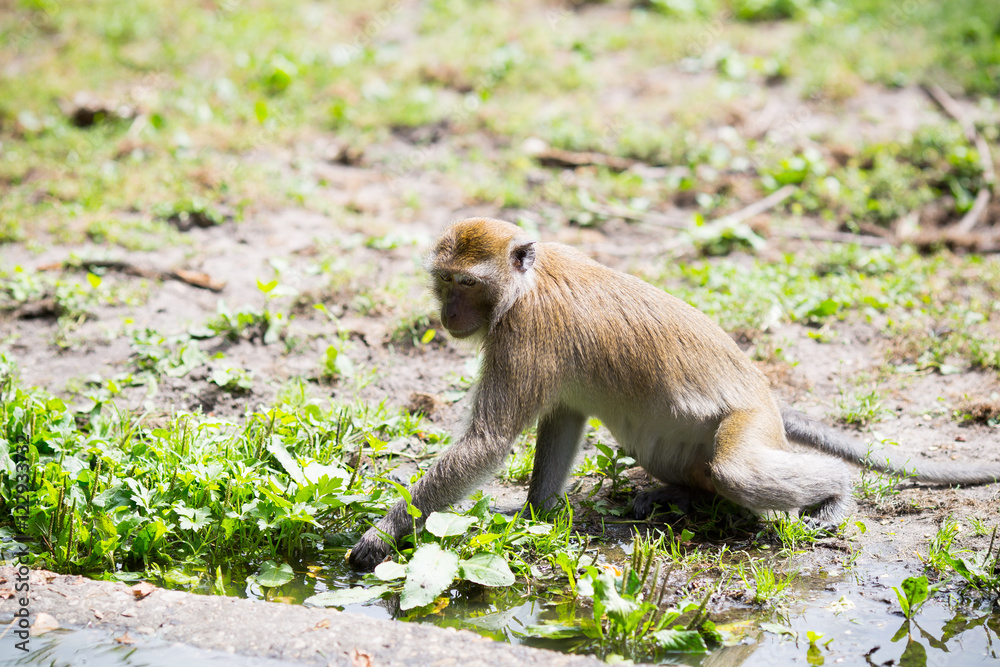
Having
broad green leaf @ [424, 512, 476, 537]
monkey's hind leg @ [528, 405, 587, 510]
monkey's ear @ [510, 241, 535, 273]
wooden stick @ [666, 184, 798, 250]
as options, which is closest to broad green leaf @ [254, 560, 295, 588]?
broad green leaf @ [424, 512, 476, 537]

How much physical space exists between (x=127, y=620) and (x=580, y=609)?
1.90 metres

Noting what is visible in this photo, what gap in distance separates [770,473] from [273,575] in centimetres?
240

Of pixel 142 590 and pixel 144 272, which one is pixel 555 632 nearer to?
pixel 142 590

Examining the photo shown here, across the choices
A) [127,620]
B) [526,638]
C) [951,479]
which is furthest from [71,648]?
[951,479]

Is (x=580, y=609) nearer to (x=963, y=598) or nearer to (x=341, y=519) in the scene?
(x=341, y=519)

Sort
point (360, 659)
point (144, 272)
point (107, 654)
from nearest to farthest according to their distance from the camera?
point (360, 659), point (107, 654), point (144, 272)

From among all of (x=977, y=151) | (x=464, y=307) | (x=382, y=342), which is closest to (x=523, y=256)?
(x=464, y=307)

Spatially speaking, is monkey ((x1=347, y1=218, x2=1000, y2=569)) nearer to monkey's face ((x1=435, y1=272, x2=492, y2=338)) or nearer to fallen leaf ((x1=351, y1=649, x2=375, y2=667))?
monkey's face ((x1=435, y1=272, x2=492, y2=338))

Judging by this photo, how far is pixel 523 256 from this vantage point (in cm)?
447

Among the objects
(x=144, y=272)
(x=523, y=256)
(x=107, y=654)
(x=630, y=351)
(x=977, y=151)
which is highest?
(x=977, y=151)

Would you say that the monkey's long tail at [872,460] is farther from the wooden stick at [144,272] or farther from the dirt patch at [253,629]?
the wooden stick at [144,272]

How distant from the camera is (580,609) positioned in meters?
3.89

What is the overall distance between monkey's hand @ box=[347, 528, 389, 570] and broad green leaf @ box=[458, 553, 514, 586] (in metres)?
0.45

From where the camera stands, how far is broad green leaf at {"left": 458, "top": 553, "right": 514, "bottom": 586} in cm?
387
